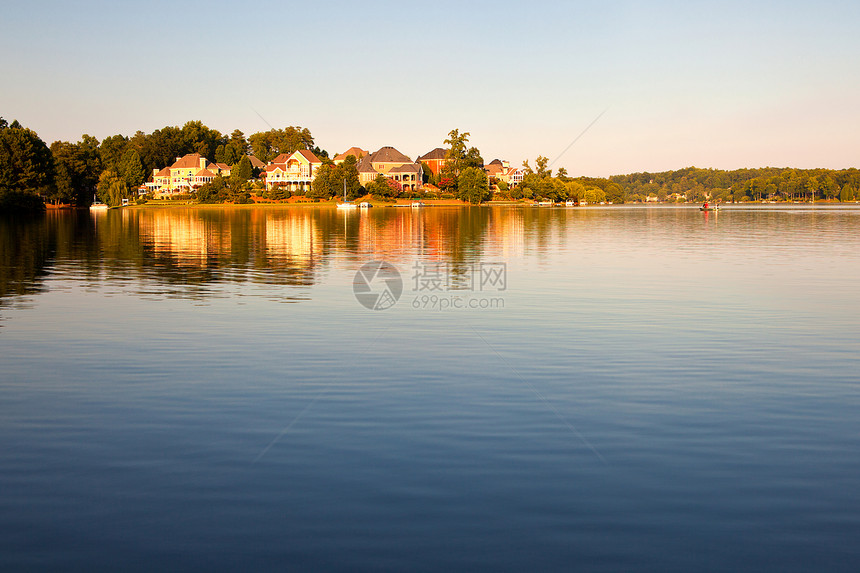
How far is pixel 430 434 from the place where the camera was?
1181 centimetres

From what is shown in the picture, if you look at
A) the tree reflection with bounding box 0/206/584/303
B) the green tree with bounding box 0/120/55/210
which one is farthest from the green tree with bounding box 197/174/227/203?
the tree reflection with bounding box 0/206/584/303

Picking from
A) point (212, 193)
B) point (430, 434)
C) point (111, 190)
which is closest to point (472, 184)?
point (212, 193)

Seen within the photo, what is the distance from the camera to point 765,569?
7.66m

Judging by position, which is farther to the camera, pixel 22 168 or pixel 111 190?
pixel 111 190

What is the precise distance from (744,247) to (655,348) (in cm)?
4124

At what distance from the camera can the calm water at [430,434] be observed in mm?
8203

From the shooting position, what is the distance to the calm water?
820cm

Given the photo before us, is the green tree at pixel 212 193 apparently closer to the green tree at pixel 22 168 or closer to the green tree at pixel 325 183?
the green tree at pixel 325 183

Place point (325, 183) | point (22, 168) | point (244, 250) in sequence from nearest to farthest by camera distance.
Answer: point (244, 250), point (22, 168), point (325, 183)

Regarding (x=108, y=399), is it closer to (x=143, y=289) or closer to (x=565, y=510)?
(x=565, y=510)

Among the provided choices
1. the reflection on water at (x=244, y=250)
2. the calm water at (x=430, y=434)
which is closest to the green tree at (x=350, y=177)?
the reflection on water at (x=244, y=250)

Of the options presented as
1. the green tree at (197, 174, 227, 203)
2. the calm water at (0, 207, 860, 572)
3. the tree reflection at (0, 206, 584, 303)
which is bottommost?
the calm water at (0, 207, 860, 572)

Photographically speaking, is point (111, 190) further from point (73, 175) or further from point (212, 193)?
point (212, 193)

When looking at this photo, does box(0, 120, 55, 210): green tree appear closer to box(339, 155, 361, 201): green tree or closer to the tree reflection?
the tree reflection
